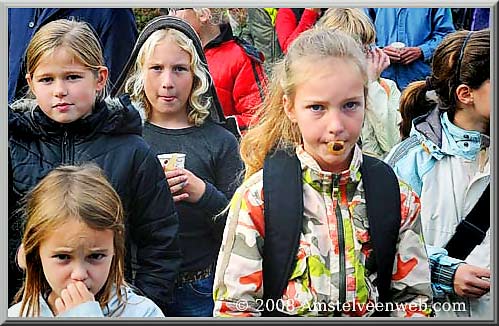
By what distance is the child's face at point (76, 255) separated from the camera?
15.7ft

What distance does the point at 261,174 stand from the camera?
484 centimetres

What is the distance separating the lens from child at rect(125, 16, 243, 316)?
16.1 ft

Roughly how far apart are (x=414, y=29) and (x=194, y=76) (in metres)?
1.09

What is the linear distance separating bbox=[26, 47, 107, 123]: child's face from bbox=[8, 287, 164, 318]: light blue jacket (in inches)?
34.8

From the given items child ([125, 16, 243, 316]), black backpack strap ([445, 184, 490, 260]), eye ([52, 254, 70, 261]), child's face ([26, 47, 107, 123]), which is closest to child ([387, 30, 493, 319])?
black backpack strap ([445, 184, 490, 260])

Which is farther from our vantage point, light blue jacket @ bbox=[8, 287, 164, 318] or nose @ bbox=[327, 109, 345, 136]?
light blue jacket @ bbox=[8, 287, 164, 318]

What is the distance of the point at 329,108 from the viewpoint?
4730 millimetres

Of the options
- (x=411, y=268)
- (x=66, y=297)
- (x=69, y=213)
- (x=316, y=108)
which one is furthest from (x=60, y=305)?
(x=411, y=268)

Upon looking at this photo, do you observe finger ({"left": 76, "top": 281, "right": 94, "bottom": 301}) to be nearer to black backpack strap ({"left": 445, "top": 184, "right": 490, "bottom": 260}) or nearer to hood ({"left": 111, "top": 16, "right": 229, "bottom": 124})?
hood ({"left": 111, "top": 16, "right": 229, "bottom": 124})

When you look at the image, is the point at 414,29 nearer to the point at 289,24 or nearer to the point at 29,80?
the point at 289,24

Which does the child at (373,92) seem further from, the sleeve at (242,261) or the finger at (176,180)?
the finger at (176,180)

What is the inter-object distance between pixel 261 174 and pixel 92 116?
0.86 m

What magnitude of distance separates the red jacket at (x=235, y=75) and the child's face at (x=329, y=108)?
239 mm

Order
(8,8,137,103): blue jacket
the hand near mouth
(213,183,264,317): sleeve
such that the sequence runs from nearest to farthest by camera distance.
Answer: (213,183,264,317): sleeve
the hand near mouth
(8,8,137,103): blue jacket
